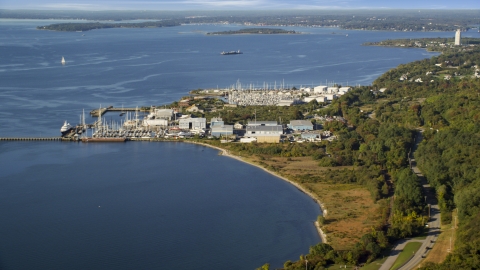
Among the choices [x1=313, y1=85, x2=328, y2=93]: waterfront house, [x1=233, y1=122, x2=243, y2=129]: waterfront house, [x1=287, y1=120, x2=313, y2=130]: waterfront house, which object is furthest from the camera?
[x1=313, y1=85, x2=328, y2=93]: waterfront house

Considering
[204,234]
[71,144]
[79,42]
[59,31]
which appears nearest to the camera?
[204,234]

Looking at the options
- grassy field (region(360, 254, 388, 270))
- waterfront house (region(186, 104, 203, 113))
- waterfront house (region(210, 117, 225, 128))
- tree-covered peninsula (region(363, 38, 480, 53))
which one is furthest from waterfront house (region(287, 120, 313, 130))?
tree-covered peninsula (region(363, 38, 480, 53))

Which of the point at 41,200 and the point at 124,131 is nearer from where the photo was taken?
the point at 41,200

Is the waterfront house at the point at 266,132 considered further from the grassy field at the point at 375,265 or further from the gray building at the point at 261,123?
the grassy field at the point at 375,265

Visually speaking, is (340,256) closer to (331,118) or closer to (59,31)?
(331,118)

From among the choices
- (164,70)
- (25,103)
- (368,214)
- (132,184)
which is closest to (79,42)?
(164,70)

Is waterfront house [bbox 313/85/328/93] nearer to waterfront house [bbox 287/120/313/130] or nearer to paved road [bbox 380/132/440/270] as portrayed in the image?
waterfront house [bbox 287/120/313/130]
